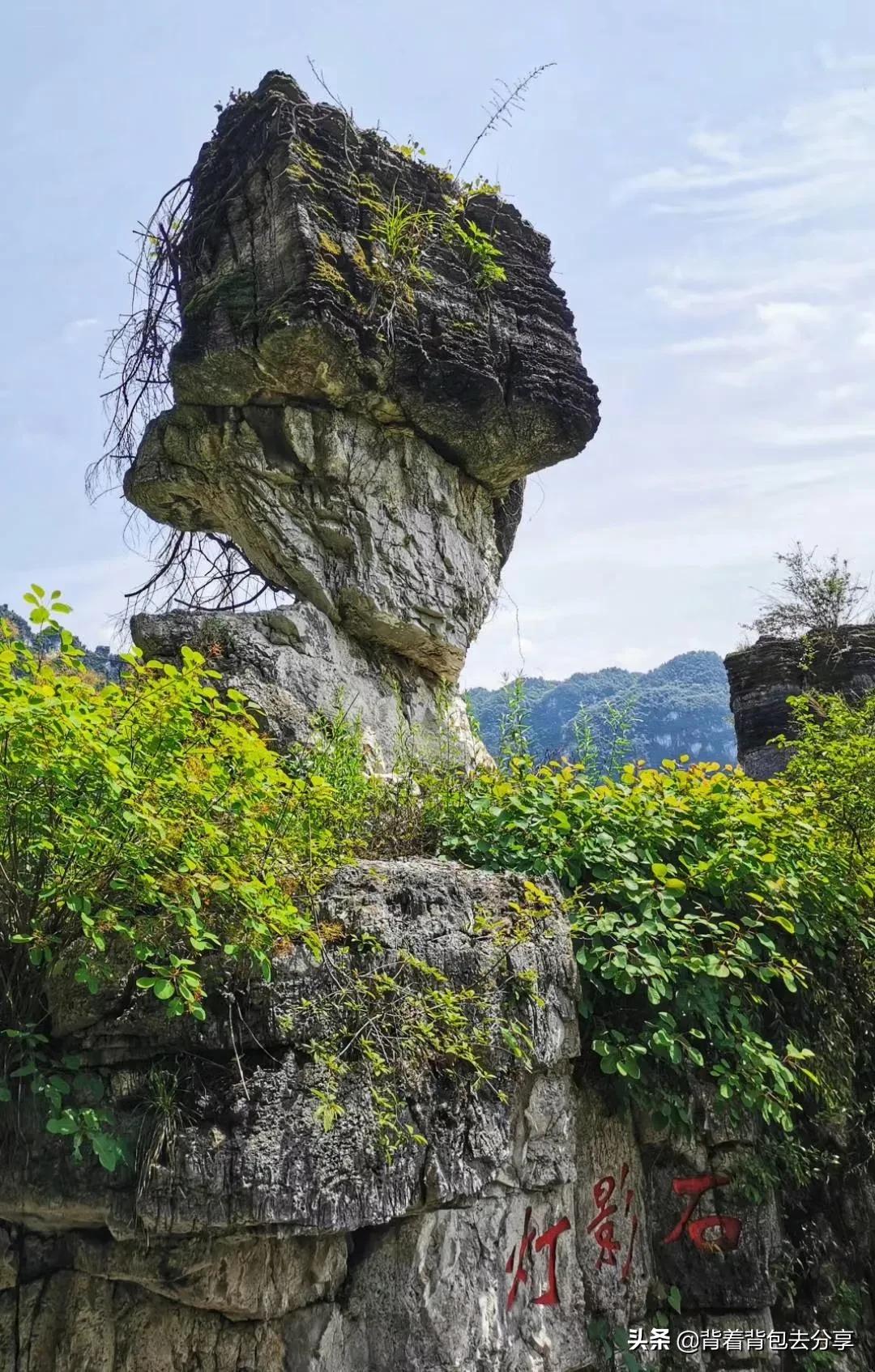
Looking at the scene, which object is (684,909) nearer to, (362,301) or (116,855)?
(116,855)

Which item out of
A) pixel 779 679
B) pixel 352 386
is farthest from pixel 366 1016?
pixel 779 679

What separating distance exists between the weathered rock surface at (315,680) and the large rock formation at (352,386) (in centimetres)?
4

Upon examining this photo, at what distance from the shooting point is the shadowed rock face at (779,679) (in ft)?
41.7

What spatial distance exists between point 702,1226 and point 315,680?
343 centimetres

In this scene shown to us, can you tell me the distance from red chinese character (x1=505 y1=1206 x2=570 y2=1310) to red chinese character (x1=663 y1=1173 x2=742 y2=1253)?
738 mm

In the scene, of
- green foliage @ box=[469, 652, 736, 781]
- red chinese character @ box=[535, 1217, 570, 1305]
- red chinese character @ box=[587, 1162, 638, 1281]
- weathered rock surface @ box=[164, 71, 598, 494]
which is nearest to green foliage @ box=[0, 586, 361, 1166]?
red chinese character @ box=[535, 1217, 570, 1305]

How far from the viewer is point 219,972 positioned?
3822 mm

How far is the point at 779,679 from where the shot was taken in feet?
42.5

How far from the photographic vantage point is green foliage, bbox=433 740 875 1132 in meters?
4.73

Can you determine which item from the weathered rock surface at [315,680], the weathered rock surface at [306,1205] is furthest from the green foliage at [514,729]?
the weathered rock surface at [306,1205]

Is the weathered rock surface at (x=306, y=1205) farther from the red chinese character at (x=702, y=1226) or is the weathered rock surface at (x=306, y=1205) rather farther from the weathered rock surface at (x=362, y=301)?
the weathered rock surface at (x=362, y=301)

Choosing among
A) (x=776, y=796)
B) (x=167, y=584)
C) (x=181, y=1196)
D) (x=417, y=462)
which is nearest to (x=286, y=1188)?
(x=181, y=1196)

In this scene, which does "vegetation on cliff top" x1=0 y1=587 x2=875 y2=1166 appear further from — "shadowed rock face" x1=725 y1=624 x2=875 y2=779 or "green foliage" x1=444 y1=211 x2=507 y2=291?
"shadowed rock face" x1=725 y1=624 x2=875 y2=779

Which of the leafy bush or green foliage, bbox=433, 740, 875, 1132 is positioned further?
green foliage, bbox=433, 740, 875, 1132
